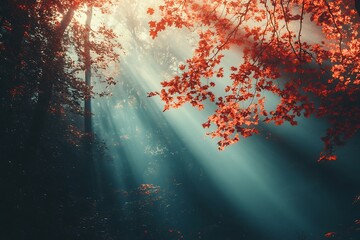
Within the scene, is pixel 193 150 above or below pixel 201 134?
below

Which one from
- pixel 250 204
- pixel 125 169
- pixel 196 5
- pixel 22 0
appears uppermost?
pixel 125 169

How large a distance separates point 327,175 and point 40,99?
1544 centimetres

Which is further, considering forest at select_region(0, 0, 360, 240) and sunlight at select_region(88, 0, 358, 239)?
sunlight at select_region(88, 0, 358, 239)

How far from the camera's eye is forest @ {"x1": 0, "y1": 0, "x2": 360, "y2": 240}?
26.0 ft

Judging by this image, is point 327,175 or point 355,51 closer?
point 355,51

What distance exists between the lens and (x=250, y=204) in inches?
700

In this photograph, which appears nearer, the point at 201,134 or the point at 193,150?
the point at 193,150

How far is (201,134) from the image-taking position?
2777cm

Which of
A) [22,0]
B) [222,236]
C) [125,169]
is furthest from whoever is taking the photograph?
[125,169]

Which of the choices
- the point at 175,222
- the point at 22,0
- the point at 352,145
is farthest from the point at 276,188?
the point at 22,0

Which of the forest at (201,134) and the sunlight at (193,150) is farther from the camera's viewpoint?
the sunlight at (193,150)

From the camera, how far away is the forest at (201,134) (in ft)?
26.0

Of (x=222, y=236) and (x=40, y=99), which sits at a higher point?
(x=40, y=99)

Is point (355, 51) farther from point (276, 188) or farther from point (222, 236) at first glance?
point (276, 188)
